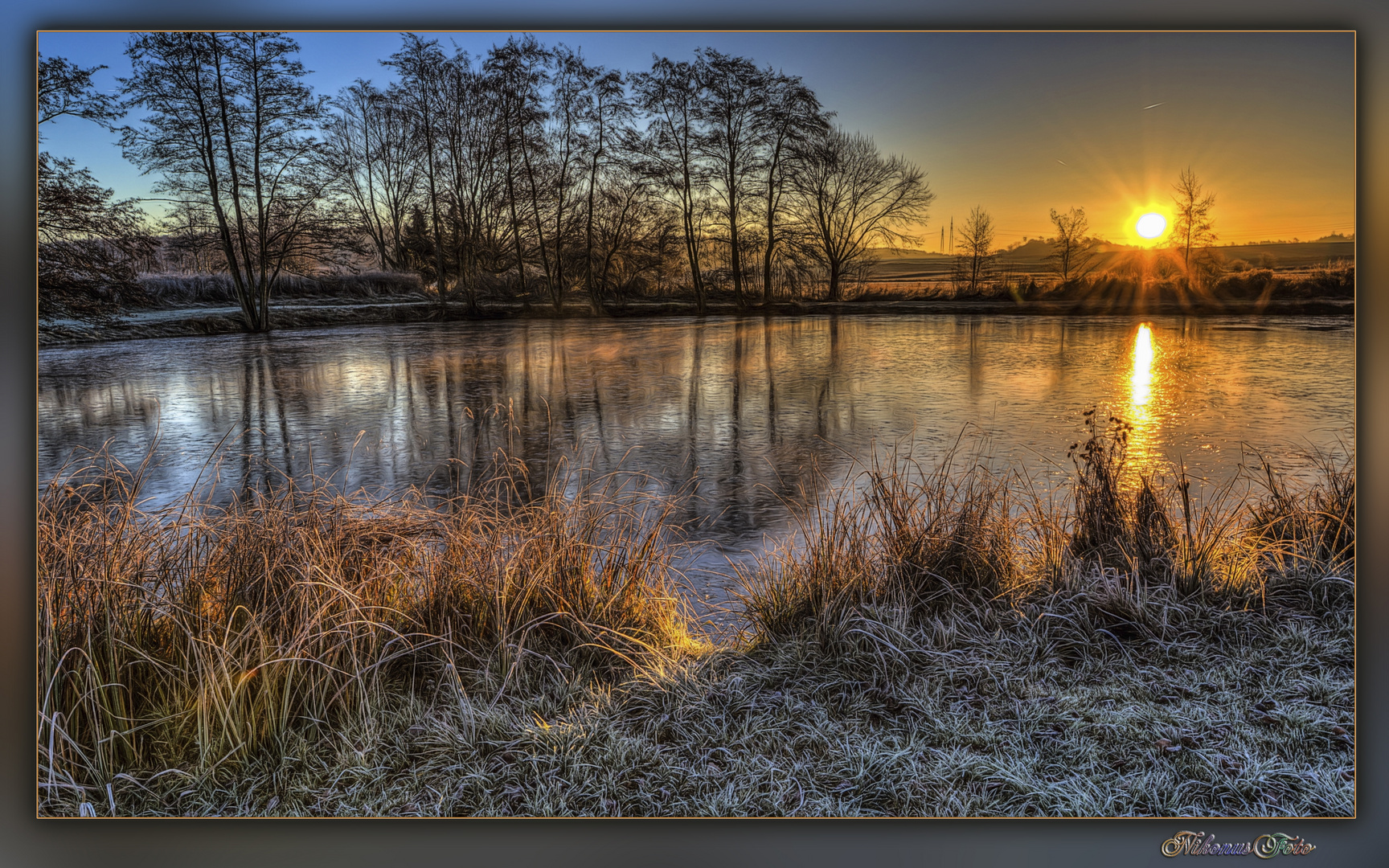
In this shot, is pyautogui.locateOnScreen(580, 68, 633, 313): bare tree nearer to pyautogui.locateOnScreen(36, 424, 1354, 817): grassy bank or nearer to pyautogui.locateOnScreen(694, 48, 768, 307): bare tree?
pyautogui.locateOnScreen(694, 48, 768, 307): bare tree

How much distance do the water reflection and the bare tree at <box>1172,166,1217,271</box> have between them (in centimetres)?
27

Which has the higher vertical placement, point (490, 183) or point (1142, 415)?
point (490, 183)

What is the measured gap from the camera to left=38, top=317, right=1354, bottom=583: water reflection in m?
2.62

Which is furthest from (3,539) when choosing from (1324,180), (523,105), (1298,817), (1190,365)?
(1324,180)

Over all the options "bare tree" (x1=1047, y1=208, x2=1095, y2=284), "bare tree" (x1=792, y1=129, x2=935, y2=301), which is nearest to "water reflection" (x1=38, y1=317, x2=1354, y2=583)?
"bare tree" (x1=1047, y1=208, x2=1095, y2=284)

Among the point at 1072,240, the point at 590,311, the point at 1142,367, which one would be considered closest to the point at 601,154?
the point at 590,311

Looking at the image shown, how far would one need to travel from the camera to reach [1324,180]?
8.57ft

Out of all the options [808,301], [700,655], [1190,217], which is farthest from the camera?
[808,301]

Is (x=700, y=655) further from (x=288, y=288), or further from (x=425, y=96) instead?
(x=425, y=96)

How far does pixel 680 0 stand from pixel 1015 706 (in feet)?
8.84

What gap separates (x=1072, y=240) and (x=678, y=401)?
1.52m

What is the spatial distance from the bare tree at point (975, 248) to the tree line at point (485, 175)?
18 cm

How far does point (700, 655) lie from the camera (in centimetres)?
255

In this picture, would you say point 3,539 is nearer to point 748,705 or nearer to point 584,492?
point 584,492
